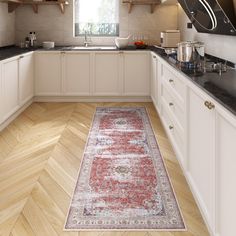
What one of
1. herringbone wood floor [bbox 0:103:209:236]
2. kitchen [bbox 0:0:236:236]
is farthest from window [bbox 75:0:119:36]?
herringbone wood floor [bbox 0:103:209:236]

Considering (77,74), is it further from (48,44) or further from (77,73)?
(48,44)

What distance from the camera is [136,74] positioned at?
18.2 feet

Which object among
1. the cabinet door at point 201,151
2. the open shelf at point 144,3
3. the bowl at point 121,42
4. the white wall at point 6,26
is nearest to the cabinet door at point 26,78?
the white wall at point 6,26

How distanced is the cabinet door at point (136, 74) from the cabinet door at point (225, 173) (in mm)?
3899

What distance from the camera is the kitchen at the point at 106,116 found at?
1955mm

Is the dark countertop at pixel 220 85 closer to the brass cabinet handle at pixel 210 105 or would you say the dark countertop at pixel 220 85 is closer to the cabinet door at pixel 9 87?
the brass cabinet handle at pixel 210 105

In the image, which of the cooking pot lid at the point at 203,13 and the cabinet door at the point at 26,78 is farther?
the cabinet door at the point at 26,78

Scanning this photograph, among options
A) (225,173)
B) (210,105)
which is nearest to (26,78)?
(210,105)

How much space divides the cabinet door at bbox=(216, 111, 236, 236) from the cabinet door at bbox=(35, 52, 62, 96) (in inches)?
162

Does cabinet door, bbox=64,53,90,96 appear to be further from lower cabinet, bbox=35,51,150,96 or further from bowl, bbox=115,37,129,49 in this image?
bowl, bbox=115,37,129,49

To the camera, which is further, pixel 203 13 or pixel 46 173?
pixel 203 13

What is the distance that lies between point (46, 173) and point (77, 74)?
2908mm

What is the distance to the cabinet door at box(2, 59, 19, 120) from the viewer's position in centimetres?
400

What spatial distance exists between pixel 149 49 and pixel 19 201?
364 centimetres
